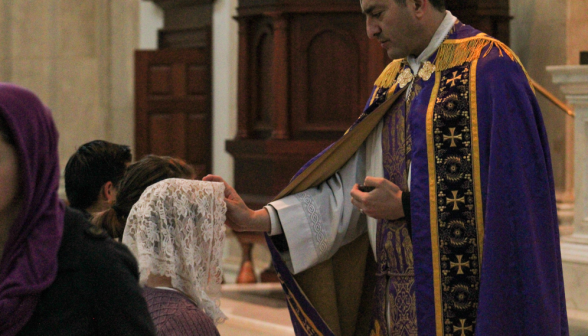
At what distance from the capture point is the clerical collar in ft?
8.69

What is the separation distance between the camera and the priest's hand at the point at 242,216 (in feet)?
8.72

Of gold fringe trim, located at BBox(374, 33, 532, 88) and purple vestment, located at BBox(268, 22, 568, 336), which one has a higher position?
gold fringe trim, located at BBox(374, 33, 532, 88)

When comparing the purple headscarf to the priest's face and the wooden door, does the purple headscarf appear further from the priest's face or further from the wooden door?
the wooden door

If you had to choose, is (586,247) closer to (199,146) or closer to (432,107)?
(432,107)

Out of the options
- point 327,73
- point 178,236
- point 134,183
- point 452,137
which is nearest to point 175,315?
point 178,236

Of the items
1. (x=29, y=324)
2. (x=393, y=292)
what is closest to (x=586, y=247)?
(x=393, y=292)

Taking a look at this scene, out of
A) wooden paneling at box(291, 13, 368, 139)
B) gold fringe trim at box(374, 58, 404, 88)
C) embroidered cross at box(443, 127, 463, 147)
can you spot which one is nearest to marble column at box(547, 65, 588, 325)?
wooden paneling at box(291, 13, 368, 139)

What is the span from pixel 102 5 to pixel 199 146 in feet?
7.06

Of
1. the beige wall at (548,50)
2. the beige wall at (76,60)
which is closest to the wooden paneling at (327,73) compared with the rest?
the beige wall at (548,50)

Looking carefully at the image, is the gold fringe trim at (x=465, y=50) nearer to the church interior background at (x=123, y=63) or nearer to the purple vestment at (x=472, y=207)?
the purple vestment at (x=472, y=207)

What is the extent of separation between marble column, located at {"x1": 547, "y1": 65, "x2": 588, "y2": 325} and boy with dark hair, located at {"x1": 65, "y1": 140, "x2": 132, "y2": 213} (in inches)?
111

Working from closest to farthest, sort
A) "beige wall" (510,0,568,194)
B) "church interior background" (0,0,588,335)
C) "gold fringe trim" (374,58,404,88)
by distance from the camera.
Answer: "gold fringe trim" (374,58,404,88), "beige wall" (510,0,568,194), "church interior background" (0,0,588,335)

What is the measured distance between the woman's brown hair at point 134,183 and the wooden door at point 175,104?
6337 millimetres

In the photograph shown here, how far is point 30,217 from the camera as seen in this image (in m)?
1.39
